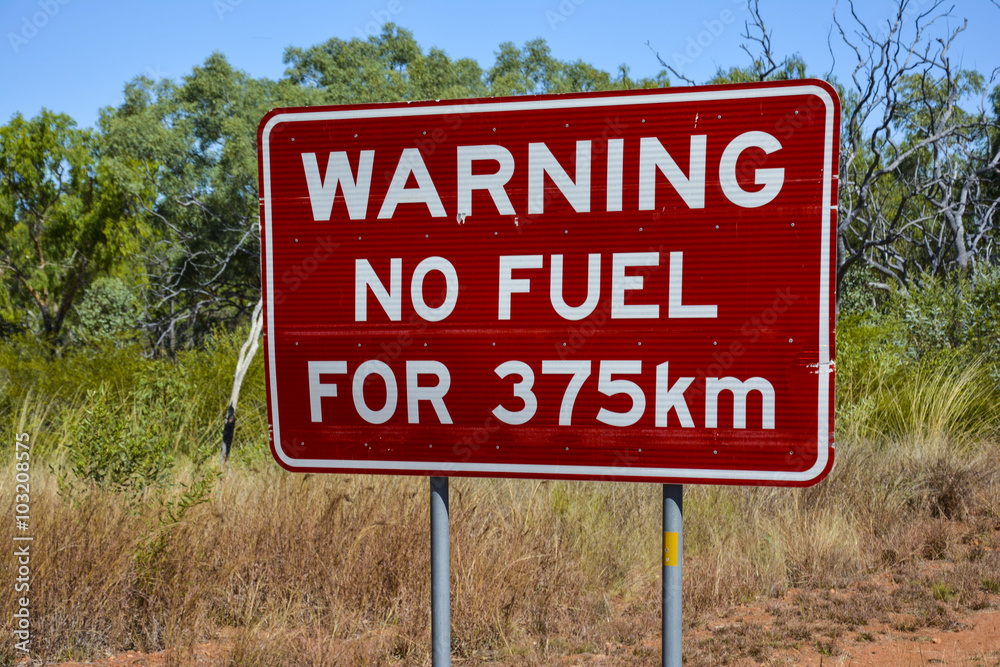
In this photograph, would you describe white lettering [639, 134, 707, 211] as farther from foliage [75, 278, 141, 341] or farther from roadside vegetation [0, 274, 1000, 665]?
foliage [75, 278, 141, 341]

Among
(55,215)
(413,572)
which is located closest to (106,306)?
(55,215)

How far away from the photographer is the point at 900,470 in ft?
23.0

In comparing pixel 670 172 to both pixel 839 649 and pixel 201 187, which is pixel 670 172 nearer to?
pixel 839 649

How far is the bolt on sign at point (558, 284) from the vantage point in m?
1.91

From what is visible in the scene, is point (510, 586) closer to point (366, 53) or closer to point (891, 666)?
point (891, 666)

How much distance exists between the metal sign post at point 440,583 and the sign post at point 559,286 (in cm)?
2

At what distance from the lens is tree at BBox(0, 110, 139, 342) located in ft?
69.5

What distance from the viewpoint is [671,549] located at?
190cm

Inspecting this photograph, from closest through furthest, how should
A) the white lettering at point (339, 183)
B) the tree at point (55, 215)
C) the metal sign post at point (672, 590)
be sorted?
the metal sign post at point (672, 590), the white lettering at point (339, 183), the tree at point (55, 215)

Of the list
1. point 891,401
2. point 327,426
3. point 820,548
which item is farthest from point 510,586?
point 891,401

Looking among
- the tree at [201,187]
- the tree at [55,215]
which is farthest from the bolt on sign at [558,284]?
the tree at [55,215]

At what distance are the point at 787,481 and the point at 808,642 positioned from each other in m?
2.79

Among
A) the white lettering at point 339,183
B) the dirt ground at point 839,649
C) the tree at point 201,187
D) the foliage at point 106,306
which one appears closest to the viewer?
the white lettering at point 339,183

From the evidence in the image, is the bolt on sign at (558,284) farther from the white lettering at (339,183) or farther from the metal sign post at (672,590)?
the metal sign post at (672,590)
